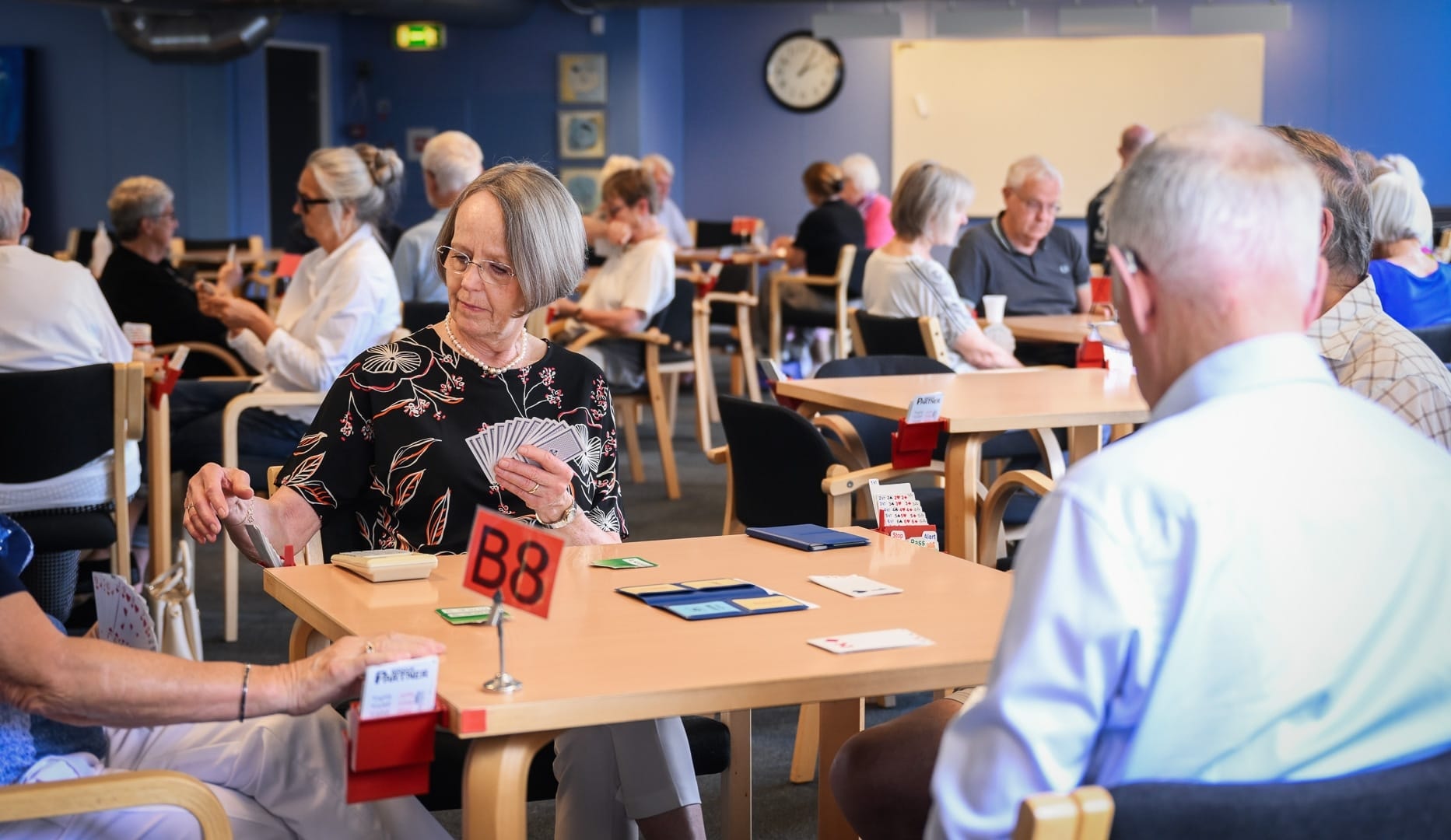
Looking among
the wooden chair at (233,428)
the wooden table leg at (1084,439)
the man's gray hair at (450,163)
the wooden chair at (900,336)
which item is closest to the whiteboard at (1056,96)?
the man's gray hair at (450,163)

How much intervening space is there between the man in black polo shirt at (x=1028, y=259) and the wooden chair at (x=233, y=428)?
2746mm

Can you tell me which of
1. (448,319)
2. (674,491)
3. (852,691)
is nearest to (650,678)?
(852,691)

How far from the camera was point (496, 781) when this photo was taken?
4.61 feet

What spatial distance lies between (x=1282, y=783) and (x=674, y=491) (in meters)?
5.21

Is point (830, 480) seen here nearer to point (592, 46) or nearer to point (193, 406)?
point (193, 406)

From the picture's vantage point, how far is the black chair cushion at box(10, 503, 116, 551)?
3.46 m

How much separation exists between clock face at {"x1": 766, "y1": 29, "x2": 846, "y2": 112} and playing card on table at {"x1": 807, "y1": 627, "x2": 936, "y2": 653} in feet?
38.3

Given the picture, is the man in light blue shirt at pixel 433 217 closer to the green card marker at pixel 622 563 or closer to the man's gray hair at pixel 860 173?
the green card marker at pixel 622 563

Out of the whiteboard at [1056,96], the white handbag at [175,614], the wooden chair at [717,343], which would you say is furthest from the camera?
the whiteboard at [1056,96]

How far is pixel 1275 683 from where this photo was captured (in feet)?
3.81

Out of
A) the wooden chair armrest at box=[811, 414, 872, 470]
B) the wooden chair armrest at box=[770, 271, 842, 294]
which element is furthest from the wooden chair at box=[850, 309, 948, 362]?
the wooden chair armrest at box=[770, 271, 842, 294]

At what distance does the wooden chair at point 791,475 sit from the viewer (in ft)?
10.1

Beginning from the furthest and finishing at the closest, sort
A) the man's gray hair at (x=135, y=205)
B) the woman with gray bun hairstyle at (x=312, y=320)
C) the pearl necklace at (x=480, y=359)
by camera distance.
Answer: the man's gray hair at (x=135, y=205) < the woman with gray bun hairstyle at (x=312, y=320) < the pearl necklace at (x=480, y=359)

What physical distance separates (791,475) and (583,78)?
9.94 m
